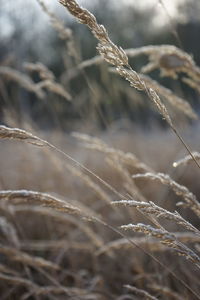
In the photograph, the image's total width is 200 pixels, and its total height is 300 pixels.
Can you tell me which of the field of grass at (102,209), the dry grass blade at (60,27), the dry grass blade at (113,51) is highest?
the dry grass blade at (60,27)

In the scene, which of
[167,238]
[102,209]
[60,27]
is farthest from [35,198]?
[102,209]

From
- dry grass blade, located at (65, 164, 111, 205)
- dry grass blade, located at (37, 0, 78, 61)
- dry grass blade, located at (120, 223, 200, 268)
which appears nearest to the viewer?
dry grass blade, located at (120, 223, 200, 268)

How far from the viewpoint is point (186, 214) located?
118 inches

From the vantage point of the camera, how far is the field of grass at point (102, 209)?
93 centimetres

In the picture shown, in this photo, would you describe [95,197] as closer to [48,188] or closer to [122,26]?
[48,188]

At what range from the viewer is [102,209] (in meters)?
3.45

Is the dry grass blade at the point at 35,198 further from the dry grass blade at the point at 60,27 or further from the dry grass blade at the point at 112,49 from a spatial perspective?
the dry grass blade at the point at 60,27

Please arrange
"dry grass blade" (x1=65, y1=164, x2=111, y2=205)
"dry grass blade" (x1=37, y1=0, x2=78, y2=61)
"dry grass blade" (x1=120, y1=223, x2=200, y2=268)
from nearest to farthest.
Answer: "dry grass blade" (x1=120, y1=223, x2=200, y2=268) → "dry grass blade" (x1=65, y1=164, x2=111, y2=205) → "dry grass blade" (x1=37, y1=0, x2=78, y2=61)

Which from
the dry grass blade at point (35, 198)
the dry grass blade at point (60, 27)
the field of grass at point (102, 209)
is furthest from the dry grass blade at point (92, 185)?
the dry grass blade at point (60, 27)

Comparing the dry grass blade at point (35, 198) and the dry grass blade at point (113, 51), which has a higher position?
the dry grass blade at point (113, 51)

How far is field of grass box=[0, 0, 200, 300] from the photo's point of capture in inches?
36.7

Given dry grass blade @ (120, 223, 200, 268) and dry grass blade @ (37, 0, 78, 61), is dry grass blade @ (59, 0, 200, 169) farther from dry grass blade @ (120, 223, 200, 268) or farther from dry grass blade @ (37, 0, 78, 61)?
dry grass blade @ (37, 0, 78, 61)

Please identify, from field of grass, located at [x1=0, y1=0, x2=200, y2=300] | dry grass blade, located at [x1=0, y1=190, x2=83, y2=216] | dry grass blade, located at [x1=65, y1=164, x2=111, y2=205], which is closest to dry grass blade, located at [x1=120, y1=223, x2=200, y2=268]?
field of grass, located at [x1=0, y1=0, x2=200, y2=300]

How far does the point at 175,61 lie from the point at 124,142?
3386mm
